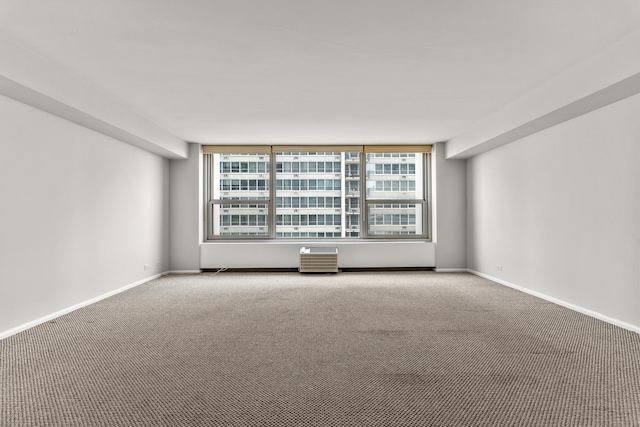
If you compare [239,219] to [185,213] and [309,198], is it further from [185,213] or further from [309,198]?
[309,198]

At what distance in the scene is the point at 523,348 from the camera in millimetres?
3061

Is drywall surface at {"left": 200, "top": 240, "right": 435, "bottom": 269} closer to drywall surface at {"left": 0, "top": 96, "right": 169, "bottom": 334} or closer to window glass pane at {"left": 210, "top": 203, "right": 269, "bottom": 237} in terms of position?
window glass pane at {"left": 210, "top": 203, "right": 269, "bottom": 237}

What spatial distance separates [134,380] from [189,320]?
1.55 m

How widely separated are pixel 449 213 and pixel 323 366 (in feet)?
18.3

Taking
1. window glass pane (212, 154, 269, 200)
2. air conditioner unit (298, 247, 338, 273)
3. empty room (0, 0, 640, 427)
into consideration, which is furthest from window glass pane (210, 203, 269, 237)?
air conditioner unit (298, 247, 338, 273)

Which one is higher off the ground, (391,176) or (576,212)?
(391,176)

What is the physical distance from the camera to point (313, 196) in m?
8.12

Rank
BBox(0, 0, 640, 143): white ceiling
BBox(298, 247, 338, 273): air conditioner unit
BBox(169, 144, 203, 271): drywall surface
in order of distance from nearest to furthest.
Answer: BBox(0, 0, 640, 143): white ceiling, BBox(298, 247, 338, 273): air conditioner unit, BBox(169, 144, 203, 271): drywall surface

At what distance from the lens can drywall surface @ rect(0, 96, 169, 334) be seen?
3568 millimetres

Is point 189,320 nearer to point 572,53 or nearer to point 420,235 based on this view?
point 572,53

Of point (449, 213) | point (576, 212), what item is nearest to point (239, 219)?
point (449, 213)

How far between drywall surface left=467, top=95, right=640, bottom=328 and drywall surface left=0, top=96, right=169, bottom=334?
599cm

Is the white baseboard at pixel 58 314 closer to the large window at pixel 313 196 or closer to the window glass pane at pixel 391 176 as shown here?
the large window at pixel 313 196

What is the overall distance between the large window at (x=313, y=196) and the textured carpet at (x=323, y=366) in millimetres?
3283
